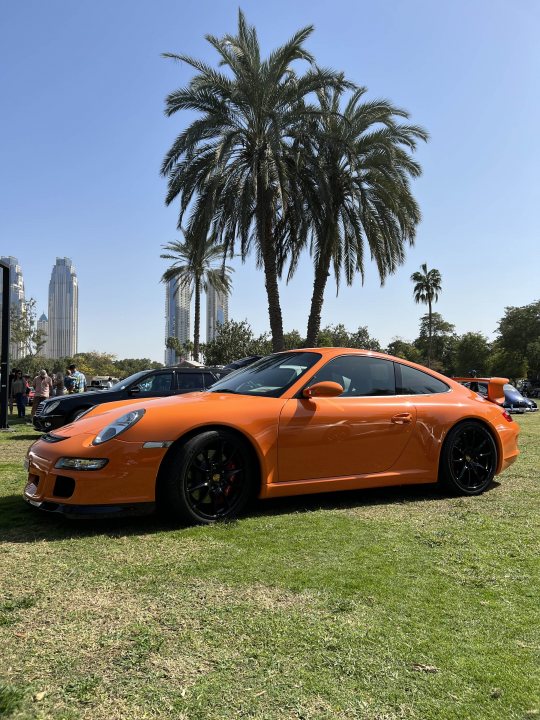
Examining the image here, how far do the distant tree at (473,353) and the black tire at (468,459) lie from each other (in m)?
68.8

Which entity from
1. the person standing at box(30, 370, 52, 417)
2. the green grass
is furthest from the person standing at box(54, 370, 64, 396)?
the green grass

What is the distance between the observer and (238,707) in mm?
1870

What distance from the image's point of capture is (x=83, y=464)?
3873mm

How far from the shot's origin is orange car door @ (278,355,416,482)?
4.45 metres

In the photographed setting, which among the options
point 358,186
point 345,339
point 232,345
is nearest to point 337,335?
point 345,339

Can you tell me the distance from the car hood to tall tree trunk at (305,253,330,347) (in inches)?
578

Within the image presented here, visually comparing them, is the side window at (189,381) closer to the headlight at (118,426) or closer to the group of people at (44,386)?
the group of people at (44,386)

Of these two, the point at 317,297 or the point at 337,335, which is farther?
the point at 337,335

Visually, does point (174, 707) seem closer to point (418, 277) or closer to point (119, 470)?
point (119, 470)

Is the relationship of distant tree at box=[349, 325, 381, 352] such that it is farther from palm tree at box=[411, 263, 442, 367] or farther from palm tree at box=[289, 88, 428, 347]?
palm tree at box=[289, 88, 428, 347]

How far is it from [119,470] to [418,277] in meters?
60.1

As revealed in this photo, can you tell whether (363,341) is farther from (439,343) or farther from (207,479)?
(207,479)

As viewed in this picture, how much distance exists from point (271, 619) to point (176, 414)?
194cm

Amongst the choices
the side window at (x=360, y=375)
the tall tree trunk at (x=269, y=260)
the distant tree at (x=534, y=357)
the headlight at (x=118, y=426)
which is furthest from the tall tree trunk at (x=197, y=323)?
the distant tree at (x=534, y=357)
